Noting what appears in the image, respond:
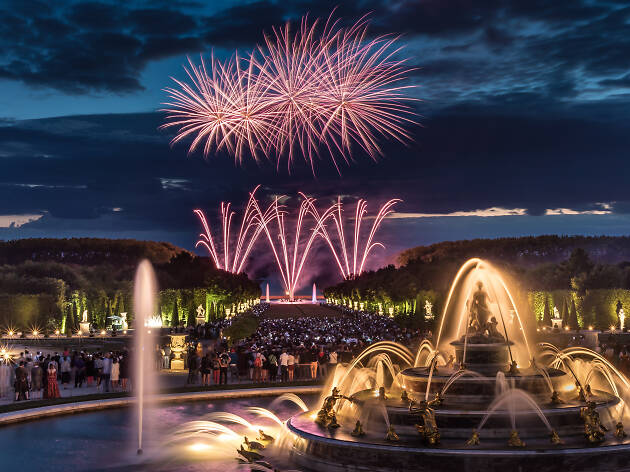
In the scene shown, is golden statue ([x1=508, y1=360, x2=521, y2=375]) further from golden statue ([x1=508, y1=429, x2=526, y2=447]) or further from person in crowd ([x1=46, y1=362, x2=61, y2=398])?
person in crowd ([x1=46, y1=362, x2=61, y2=398])

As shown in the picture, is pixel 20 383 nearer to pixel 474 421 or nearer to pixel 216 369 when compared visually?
pixel 216 369

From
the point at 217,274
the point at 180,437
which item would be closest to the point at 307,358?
the point at 180,437

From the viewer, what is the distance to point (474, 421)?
1594 centimetres

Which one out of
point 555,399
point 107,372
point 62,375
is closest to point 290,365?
point 107,372

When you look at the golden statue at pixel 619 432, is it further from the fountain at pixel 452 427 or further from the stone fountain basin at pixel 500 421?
the stone fountain basin at pixel 500 421

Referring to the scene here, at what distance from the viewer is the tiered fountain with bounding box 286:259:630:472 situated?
47.2ft

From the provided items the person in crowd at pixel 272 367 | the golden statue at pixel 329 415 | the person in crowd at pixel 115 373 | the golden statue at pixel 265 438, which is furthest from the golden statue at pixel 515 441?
the person in crowd at pixel 115 373

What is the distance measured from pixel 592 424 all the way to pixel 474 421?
245 centimetres

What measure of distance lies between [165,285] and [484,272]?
112188mm

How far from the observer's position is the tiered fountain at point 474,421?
14391 millimetres

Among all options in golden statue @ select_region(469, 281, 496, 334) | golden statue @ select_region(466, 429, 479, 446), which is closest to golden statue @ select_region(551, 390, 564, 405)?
golden statue @ select_region(466, 429, 479, 446)

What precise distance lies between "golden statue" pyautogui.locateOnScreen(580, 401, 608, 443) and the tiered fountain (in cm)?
2

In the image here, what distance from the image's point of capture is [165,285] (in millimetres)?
129875

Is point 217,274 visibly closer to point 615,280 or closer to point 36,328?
point 36,328
